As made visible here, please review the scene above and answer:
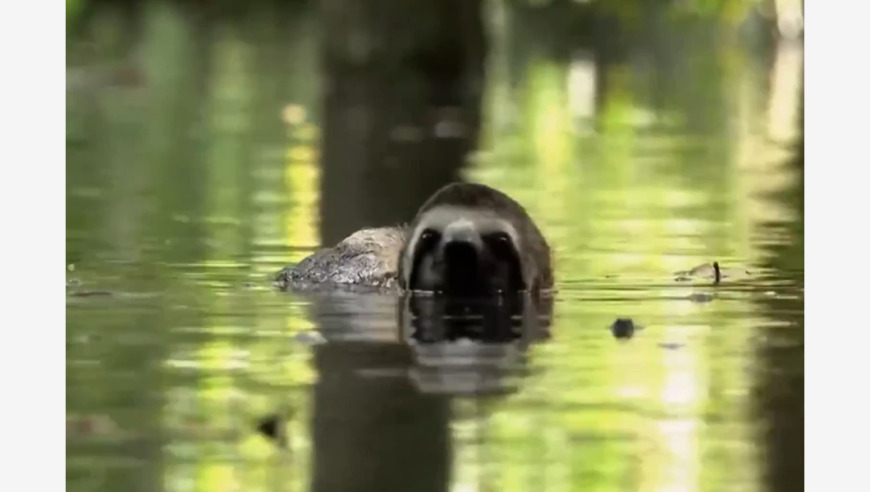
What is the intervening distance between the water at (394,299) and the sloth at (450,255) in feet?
0.42

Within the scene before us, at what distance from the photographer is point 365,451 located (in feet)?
20.2

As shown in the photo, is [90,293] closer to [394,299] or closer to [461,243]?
[394,299]

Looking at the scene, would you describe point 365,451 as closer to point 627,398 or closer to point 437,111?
point 627,398

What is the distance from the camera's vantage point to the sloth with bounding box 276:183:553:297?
24.5ft

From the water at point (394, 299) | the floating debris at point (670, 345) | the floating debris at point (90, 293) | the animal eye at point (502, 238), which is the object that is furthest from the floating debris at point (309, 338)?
the floating debris at point (670, 345)

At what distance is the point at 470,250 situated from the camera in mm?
7465

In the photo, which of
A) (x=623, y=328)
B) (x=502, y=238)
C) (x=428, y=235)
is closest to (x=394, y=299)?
(x=428, y=235)

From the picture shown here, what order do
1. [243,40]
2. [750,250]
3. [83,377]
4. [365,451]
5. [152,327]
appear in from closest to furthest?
[365,451] → [83,377] → [152,327] → [750,250] → [243,40]

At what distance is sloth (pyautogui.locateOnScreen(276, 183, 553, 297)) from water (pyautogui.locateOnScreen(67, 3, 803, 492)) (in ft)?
0.42

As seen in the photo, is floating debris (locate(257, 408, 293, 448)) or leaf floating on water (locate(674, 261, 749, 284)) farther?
leaf floating on water (locate(674, 261, 749, 284))

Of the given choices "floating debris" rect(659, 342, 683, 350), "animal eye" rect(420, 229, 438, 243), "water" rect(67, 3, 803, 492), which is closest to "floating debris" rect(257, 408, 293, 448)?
"water" rect(67, 3, 803, 492)

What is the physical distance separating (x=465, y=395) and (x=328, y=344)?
648mm

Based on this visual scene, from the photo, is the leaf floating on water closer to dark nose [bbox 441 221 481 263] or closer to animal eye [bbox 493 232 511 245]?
animal eye [bbox 493 232 511 245]
